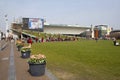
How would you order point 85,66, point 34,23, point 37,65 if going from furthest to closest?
point 34,23, point 85,66, point 37,65

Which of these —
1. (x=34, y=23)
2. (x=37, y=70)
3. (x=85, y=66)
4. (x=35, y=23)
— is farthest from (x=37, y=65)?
(x=35, y=23)

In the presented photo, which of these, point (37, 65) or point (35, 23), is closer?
point (37, 65)

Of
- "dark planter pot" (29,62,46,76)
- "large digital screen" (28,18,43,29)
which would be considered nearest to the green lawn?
"dark planter pot" (29,62,46,76)

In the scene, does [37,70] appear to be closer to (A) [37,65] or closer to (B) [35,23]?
(A) [37,65]

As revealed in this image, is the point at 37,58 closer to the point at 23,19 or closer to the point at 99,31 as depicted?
the point at 23,19

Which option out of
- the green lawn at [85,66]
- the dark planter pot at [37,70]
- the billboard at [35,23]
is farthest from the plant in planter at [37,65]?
the billboard at [35,23]

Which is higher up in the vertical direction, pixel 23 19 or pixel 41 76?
pixel 23 19

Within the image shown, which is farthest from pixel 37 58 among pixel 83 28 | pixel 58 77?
pixel 83 28

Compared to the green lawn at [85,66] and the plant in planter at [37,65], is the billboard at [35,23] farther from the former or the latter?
the plant in planter at [37,65]

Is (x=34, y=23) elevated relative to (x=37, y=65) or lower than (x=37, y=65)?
elevated

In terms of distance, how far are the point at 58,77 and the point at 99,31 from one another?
187 metres

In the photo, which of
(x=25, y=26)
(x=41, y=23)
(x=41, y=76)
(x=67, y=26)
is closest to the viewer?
(x=41, y=76)

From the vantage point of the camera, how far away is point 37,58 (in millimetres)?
11695

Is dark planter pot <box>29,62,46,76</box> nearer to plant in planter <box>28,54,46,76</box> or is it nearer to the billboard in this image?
plant in planter <box>28,54,46,76</box>
